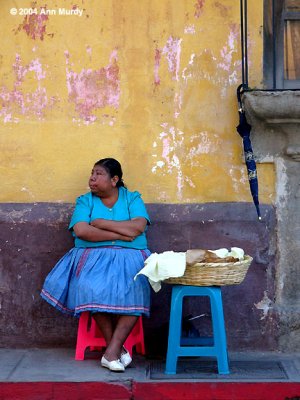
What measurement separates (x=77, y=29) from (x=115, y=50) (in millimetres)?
307

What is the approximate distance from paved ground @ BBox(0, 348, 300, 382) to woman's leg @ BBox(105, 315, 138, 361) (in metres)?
0.12

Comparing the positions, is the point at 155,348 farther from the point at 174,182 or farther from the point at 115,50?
the point at 115,50

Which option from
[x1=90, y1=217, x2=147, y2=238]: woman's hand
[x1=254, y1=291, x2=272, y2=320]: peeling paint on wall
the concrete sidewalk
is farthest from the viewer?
[x1=254, y1=291, x2=272, y2=320]: peeling paint on wall

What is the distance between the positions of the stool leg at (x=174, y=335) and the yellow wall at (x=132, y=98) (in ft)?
2.87

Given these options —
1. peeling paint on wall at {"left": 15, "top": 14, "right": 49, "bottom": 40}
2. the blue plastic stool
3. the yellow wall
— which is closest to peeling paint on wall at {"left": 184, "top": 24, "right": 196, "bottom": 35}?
the yellow wall

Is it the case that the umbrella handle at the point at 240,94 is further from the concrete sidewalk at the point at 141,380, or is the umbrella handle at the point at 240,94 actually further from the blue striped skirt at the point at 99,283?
the concrete sidewalk at the point at 141,380

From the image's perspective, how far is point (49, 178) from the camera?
19.6 ft

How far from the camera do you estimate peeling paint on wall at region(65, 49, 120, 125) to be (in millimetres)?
5949

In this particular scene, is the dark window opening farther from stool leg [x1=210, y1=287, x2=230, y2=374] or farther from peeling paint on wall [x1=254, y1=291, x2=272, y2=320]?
stool leg [x1=210, y1=287, x2=230, y2=374]

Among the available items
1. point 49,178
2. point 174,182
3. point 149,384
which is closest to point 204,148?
point 174,182

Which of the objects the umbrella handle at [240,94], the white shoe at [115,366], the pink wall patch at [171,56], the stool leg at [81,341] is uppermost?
the pink wall patch at [171,56]

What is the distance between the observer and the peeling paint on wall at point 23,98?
5957mm

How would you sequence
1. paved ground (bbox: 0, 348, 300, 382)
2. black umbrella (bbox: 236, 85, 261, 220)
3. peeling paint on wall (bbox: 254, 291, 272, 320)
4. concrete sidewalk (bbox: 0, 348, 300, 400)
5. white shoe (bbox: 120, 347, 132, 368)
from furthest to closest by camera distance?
peeling paint on wall (bbox: 254, 291, 272, 320), black umbrella (bbox: 236, 85, 261, 220), white shoe (bbox: 120, 347, 132, 368), paved ground (bbox: 0, 348, 300, 382), concrete sidewalk (bbox: 0, 348, 300, 400)

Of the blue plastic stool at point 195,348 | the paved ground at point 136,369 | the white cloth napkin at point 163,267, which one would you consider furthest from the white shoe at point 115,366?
the white cloth napkin at point 163,267
